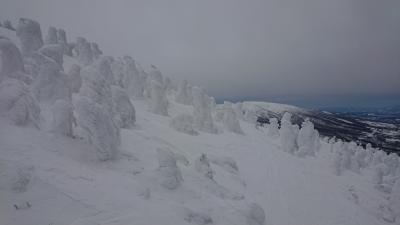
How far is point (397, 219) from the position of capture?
3184cm

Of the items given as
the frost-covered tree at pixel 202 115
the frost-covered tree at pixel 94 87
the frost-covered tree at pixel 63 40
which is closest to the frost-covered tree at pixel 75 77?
the frost-covered tree at pixel 94 87

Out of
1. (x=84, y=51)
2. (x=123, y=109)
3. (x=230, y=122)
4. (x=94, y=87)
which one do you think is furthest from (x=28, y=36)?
(x=230, y=122)

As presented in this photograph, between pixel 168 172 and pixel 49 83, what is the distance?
13.6m

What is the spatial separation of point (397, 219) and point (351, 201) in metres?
5.43

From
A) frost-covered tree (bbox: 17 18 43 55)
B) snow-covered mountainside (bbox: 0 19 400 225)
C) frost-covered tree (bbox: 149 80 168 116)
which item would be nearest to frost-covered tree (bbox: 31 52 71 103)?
snow-covered mountainside (bbox: 0 19 400 225)

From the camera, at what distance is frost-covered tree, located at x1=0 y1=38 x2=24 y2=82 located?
1836 cm

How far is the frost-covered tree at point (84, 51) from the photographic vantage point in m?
53.6

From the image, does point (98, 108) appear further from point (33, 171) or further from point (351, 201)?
point (351, 201)

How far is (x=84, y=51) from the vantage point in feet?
179

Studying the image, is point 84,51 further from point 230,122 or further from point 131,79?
point 230,122

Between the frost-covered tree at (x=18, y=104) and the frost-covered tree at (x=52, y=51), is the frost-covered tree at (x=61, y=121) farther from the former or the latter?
the frost-covered tree at (x=52, y=51)

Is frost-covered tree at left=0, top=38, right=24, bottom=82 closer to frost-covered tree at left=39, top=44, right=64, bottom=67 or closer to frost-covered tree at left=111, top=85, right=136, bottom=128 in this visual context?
frost-covered tree at left=39, top=44, right=64, bottom=67

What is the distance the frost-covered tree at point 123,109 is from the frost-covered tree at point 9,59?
9632mm

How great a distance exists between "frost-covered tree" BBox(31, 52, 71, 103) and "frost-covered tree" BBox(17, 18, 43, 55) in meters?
11.5
